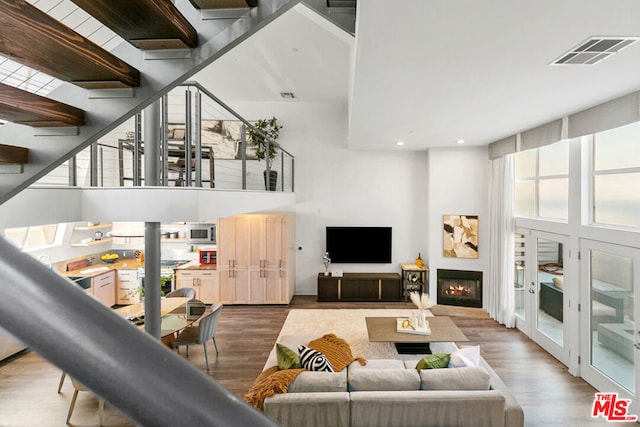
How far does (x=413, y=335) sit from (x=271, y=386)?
2.05m

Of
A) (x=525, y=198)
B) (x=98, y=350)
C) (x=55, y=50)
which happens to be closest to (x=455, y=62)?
(x=55, y=50)

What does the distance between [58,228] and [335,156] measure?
5365mm

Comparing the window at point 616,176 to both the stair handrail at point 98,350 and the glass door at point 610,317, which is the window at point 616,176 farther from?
the stair handrail at point 98,350

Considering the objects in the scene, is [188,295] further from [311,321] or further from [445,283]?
[445,283]

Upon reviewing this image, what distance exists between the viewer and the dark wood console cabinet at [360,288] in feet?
22.4

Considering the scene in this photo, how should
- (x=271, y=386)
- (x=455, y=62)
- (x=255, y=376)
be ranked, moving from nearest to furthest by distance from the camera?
(x=455, y=62) → (x=271, y=386) → (x=255, y=376)

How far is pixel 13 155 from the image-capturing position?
4.44 feet

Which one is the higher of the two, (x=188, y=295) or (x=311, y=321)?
(x=188, y=295)

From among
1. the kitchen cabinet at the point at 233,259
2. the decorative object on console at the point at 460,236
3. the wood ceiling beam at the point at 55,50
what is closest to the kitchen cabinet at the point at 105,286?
the kitchen cabinet at the point at 233,259

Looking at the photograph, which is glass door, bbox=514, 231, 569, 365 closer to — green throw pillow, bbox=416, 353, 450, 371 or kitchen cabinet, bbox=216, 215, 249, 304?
green throw pillow, bbox=416, 353, 450, 371

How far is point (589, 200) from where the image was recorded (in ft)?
13.1

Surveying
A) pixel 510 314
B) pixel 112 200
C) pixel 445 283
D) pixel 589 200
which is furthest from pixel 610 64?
pixel 445 283

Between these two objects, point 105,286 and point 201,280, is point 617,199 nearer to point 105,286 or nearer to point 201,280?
point 201,280

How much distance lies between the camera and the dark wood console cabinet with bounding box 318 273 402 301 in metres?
6.83
